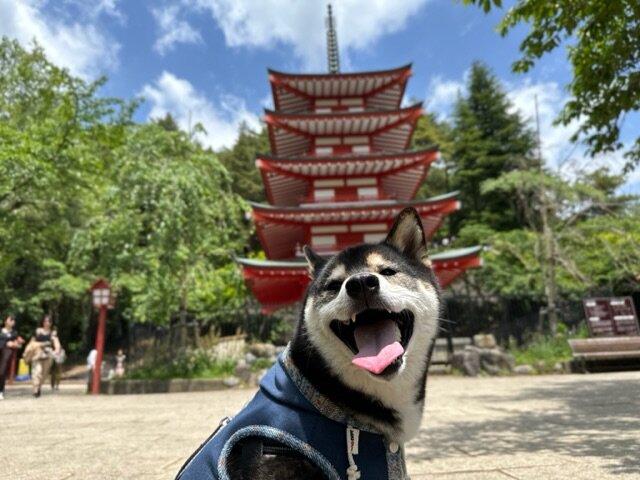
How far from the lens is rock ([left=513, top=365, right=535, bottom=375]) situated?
508 inches

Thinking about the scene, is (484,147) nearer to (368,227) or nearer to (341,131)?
(341,131)

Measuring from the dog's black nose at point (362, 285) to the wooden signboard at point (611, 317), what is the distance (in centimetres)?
1468

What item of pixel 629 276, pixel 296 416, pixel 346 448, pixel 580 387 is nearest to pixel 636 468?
pixel 346 448

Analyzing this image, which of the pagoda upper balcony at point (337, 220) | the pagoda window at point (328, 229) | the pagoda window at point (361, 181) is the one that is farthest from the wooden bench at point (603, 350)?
the pagoda window at point (361, 181)

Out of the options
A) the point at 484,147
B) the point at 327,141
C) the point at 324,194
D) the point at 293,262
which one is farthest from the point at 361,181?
the point at 484,147

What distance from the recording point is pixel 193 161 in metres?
15.0

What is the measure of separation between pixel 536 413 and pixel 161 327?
1165 cm

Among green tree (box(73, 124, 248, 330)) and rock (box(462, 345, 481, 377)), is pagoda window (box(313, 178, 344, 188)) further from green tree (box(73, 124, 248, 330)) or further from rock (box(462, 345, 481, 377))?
rock (box(462, 345, 481, 377))

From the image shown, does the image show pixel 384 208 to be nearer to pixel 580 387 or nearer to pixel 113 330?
pixel 580 387

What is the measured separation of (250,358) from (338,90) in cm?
1182

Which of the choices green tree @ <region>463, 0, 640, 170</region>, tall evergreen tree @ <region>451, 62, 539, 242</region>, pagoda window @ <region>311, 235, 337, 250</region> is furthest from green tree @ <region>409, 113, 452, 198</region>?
green tree @ <region>463, 0, 640, 170</region>

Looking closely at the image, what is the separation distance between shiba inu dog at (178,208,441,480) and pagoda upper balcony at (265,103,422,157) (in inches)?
617

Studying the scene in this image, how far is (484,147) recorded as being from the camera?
1266 inches

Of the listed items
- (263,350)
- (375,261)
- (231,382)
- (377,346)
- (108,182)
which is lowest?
(231,382)
